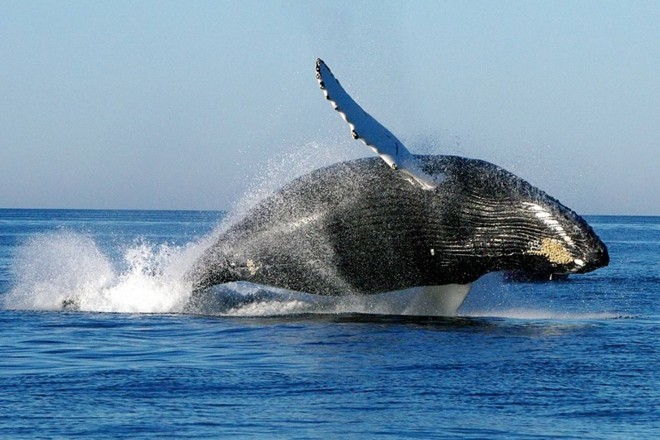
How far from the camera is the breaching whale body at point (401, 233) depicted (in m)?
15.6

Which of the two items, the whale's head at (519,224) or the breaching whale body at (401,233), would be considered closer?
the whale's head at (519,224)

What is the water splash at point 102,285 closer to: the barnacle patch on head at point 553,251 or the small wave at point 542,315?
the small wave at point 542,315

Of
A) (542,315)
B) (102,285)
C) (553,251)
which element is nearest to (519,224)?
(553,251)

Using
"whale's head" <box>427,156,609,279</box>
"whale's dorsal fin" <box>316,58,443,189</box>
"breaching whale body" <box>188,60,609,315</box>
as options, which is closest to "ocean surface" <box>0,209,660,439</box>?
"breaching whale body" <box>188,60,609,315</box>

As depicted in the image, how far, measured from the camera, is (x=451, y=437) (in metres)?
9.24

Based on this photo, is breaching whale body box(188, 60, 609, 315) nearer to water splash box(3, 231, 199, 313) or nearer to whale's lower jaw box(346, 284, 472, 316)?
whale's lower jaw box(346, 284, 472, 316)

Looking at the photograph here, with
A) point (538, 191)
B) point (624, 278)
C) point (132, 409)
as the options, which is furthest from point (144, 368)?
point (624, 278)

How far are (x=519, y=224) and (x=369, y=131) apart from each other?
2.52 m

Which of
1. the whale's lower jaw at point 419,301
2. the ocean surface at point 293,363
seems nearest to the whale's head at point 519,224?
the ocean surface at point 293,363

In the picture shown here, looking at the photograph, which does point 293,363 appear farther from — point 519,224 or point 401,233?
point 519,224

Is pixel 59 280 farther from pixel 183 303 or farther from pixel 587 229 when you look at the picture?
pixel 587 229

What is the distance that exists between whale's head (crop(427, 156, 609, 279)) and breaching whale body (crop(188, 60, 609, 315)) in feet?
0.04

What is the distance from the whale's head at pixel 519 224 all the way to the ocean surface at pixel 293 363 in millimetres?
883

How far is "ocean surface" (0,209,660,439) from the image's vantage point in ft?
32.0
